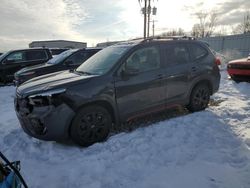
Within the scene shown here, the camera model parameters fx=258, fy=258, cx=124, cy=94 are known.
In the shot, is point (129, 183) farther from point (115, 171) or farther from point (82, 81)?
point (82, 81)

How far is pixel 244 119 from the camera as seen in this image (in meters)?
5.52

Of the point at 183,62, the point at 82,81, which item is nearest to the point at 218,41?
the point at 183,62

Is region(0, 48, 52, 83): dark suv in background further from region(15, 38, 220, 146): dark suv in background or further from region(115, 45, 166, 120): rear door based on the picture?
region(115, 45, 166, 120): rear door

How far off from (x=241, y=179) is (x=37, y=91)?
3.23 meters

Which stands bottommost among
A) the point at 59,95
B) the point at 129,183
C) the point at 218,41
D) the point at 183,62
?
the point at 129,183

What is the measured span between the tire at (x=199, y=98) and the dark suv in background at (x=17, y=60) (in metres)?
8.84

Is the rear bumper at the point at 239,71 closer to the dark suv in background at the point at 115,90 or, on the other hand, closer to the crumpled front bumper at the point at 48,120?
the dark suv in background at the point at 115,90

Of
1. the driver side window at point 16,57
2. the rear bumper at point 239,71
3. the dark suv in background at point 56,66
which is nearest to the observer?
the rear bumper at point 239,71

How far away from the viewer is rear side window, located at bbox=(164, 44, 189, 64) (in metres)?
5.45

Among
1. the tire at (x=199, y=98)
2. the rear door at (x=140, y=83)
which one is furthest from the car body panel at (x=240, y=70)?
the rear door at (x=140, y=83)

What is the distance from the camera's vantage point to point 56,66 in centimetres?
970

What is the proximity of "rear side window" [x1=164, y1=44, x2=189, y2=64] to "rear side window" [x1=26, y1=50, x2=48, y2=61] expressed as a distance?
871cm

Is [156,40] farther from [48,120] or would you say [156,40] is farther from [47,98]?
[48,120]

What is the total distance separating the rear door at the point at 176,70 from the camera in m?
5.39
